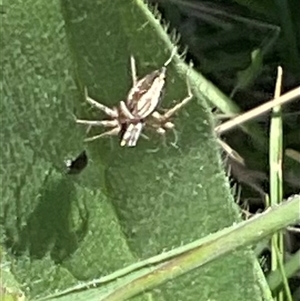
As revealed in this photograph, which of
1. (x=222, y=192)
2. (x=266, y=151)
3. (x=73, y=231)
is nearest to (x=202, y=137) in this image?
(x=222, y=192)

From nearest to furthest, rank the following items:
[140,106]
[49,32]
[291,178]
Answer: [49,32] → [140,106] → [291,178]

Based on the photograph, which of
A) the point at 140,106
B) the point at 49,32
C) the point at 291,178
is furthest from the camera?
the point at 291,178

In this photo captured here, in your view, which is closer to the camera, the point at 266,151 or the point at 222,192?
the point at 222,192

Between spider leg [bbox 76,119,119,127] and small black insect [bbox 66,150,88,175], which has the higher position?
spider leg [bbox 76,119,119,127]

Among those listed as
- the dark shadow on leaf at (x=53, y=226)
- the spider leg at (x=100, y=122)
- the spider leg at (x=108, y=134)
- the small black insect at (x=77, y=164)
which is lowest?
the dark shadow on leaf at (x=53, y=226)

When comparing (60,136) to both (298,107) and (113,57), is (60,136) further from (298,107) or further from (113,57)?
(298,107)
